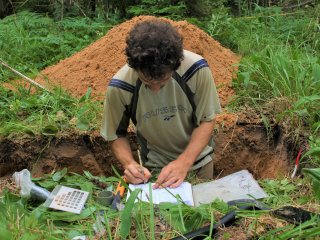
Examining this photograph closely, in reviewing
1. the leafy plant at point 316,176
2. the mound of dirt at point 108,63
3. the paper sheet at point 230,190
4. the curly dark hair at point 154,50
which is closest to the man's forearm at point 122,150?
the paper sheet at point 230,190

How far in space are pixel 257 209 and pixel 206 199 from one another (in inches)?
12.8

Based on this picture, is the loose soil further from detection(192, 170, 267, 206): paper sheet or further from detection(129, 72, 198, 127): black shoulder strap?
detection(129, 72, 198, 127): black shoulder strap

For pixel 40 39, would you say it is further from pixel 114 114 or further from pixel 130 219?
pixel 130 219

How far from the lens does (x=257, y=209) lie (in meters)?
2.11

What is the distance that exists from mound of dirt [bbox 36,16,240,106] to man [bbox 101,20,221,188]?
138cm

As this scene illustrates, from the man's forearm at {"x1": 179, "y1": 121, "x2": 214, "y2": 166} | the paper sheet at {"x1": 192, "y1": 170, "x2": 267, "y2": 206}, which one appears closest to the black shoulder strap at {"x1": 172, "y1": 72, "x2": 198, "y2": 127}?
the man's forearm at {"x1": 179, "y1": 121, "x2": 214, "y2": 166}

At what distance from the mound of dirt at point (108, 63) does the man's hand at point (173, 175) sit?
1665mm

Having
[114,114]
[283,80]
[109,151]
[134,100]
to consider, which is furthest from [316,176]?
[109,151]

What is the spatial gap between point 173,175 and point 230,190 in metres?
0.33

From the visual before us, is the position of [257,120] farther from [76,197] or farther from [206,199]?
[76,197]

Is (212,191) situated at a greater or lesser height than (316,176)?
Answer: lesser

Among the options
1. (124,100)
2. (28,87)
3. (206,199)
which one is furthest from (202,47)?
(206,199)

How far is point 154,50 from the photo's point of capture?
7.05ft

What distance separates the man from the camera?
2.28 m
